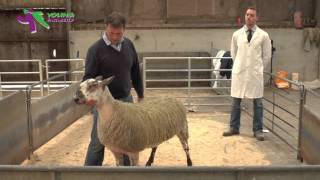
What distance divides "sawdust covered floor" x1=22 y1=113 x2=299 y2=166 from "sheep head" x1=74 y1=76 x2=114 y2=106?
6.63 ft

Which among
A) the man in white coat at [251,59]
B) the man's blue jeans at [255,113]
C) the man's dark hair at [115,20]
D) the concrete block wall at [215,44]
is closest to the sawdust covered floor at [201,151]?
the man's blue jeans at [255,113]

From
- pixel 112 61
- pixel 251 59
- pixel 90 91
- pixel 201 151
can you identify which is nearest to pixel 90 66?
pixel 112 61

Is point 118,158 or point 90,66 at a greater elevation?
point 90,66

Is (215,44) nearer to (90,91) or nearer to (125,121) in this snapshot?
(125,121)

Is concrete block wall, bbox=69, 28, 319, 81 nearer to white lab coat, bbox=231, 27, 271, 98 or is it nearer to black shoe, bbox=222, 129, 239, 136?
black shoe, bbox=222, 129, 239, 136

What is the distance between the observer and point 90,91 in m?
3.45

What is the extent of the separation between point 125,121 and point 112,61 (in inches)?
21.5

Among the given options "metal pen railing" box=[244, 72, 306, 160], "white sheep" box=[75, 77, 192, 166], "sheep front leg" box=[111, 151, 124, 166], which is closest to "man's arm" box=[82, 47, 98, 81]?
"white sheep" box=[75, 77, 192, 166]

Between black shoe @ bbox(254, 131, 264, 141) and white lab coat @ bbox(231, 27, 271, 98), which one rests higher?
white lab coat @ bbox(231, 27, 271, 98)

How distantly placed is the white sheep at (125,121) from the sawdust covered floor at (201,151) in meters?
1.14

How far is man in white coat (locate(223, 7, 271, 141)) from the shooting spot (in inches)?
240

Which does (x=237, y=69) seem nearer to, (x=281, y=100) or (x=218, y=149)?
(x=218, y=149)

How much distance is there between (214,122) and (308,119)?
9.18 ft

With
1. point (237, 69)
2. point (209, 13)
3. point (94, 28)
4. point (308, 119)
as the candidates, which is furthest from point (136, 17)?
point (308, 119)
